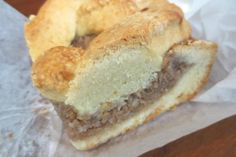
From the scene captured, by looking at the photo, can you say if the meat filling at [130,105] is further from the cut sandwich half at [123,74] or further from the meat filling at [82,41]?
the meat filling at [82,41]

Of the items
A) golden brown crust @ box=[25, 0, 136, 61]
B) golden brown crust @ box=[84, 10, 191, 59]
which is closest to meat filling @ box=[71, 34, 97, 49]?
golden brown crust @ box=[25, 0, 136, 61]

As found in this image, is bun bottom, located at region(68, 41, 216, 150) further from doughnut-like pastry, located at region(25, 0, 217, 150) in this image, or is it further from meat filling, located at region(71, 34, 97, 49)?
meat filling, located at region(71, 34, 97, 49)

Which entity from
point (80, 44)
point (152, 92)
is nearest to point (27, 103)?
point (80, 44)

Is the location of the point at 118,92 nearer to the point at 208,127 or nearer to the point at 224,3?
the point at 208,127

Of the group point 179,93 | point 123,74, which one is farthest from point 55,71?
point 179,93

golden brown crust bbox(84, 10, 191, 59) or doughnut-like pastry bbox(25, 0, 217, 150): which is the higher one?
golden brown crust bbox(84, 10, 191, 59)

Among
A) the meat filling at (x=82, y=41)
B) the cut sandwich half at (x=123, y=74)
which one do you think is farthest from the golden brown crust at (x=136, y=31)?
the meat filling at (x=82, y=41)

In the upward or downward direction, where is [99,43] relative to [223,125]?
upward

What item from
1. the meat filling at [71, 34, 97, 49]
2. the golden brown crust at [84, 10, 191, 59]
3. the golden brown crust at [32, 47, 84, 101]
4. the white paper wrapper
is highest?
the golden brown crust at [84, 10, 191, 59]
